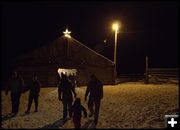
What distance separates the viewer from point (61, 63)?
28.0 metres

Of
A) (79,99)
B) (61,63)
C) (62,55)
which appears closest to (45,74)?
(61,63)

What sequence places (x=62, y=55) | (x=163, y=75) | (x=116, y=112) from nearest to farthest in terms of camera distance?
(x=116, y=112)
(x=62, y=55)
(x=163, y=75)

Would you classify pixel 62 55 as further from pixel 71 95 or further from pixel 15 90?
pixel 71 95

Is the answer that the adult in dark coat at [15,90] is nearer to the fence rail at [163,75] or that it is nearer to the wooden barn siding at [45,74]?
the wooden barn siding at [45,74]

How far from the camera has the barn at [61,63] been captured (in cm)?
2783

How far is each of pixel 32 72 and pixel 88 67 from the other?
4.26m

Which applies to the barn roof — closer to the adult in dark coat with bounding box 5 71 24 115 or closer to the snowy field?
the snowy field

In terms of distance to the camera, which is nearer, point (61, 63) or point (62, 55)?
point (61, 63)

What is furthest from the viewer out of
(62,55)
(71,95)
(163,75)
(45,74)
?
(163,75)

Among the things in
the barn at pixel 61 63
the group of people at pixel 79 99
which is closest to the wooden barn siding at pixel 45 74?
the barn at pixel 61 63

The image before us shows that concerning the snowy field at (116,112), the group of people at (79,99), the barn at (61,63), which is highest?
the barn at (61,63)

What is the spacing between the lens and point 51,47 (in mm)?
28281

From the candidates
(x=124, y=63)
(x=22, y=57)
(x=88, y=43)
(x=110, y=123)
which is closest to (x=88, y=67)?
(x=22, y=57)

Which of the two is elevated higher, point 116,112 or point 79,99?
point 79,99
